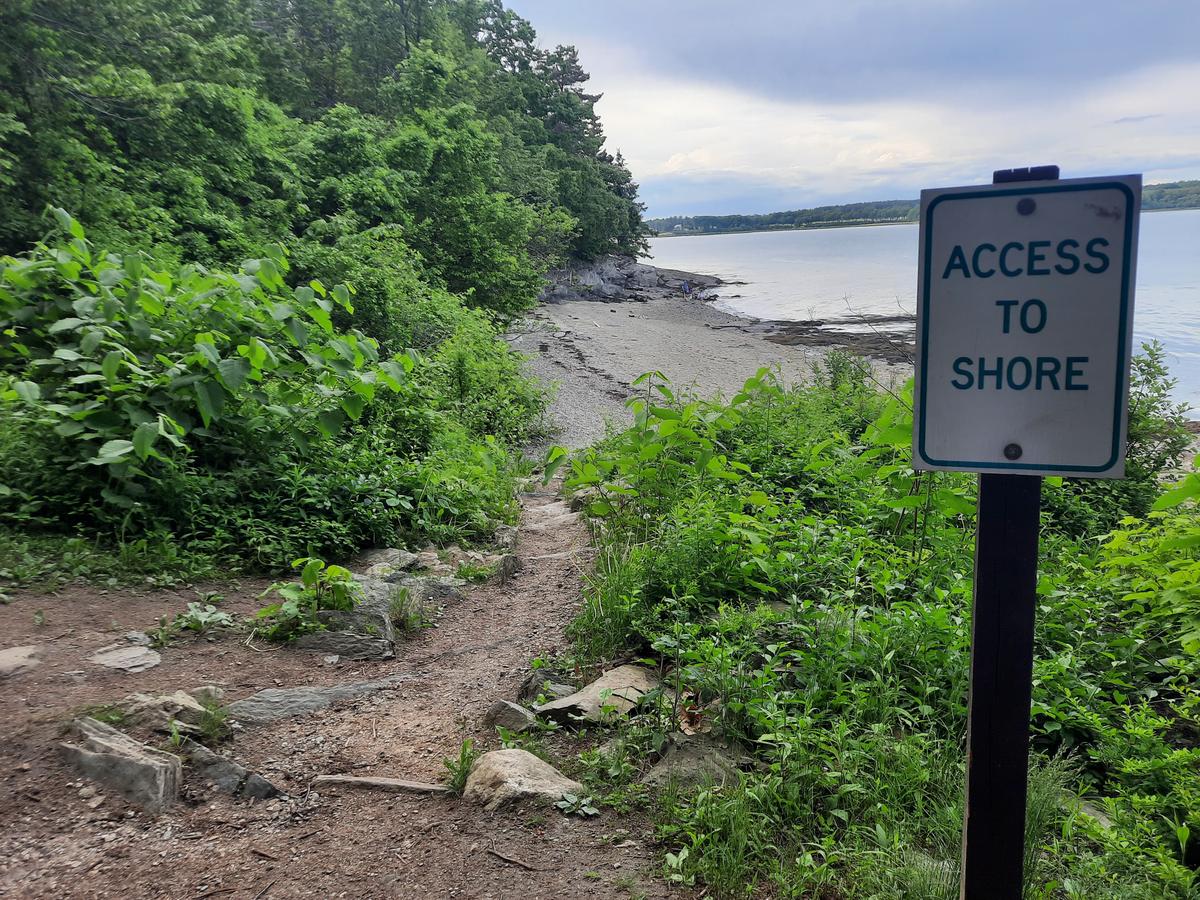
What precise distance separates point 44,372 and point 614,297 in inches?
2011

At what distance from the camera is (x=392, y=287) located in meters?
13.6

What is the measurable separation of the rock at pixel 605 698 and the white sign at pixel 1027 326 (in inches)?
92.3

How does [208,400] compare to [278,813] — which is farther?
[208,400]

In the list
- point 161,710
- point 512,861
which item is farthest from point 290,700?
point 512,861

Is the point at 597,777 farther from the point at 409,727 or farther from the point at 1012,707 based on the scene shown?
the point at 1012,707

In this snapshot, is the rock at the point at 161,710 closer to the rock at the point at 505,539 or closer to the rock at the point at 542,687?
the rock at the point at 542,687

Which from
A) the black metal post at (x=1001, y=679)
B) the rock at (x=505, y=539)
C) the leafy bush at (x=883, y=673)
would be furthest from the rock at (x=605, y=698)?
the rock at (x=505, y=539)

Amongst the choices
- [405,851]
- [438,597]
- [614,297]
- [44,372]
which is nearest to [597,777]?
[405,851]

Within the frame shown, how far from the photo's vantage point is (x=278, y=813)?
10.3 feet

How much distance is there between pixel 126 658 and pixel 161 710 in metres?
0.78

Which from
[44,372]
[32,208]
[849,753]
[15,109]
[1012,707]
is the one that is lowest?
[849,753]

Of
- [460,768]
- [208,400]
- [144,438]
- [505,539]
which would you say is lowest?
[505,539]

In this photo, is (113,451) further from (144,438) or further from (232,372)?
(232,372)

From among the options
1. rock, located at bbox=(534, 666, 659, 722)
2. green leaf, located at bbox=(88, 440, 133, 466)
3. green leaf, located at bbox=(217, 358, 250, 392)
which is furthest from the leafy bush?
green leaf, located at bbox=(88, 440, 133, 466)
